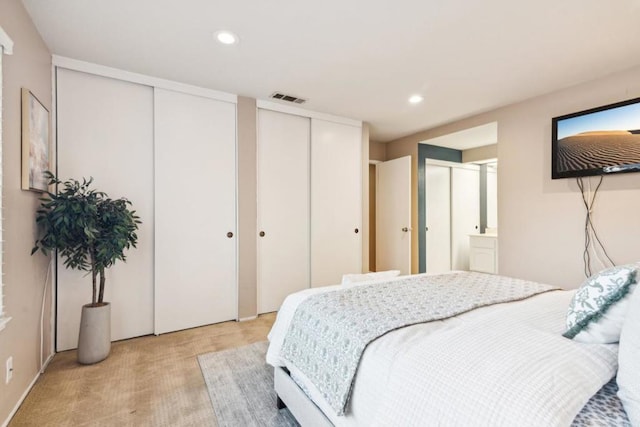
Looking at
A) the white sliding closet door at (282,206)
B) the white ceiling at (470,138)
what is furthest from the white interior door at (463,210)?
the white sliding closet door at (282,206)

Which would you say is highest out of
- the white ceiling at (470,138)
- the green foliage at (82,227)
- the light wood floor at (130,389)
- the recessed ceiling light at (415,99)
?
the recessed ceiling light at (415,99)

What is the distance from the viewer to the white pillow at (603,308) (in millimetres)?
979

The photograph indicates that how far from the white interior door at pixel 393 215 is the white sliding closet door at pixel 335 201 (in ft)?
2.76

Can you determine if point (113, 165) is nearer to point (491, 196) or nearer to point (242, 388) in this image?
point (242, 388)

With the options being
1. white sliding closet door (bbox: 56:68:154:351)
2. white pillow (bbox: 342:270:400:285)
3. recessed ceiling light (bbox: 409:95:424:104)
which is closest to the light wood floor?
white sliding closet door (bbox: 56:68:154:351)

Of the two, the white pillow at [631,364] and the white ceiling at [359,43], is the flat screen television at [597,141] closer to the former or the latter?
the white ceiling at [359,43]

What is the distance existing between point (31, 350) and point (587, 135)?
4.71m

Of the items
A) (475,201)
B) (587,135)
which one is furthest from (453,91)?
(475,201)

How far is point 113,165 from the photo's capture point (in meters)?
2.62

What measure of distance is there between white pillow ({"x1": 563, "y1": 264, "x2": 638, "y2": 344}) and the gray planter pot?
288 cm

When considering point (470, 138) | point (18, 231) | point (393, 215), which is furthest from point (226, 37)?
point (470, 138)

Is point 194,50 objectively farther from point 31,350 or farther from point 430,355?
point 430,355

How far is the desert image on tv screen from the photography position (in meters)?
2.44

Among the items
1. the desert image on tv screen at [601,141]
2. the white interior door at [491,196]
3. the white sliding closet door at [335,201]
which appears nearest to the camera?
the desert image on tv screen at [601,141]
